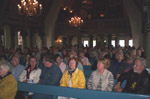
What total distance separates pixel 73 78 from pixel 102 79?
0.57 m

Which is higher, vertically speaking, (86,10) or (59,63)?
(86,10)

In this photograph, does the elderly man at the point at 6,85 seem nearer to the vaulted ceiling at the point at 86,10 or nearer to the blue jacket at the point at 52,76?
the blue jacket at the point at 52,76

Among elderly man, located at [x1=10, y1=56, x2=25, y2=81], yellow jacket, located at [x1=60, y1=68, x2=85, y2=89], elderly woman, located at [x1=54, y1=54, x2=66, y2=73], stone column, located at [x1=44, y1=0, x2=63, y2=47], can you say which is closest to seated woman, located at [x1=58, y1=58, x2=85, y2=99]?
yellow jacket, located at [x1=60, y1=68, x2=85, y2=89]

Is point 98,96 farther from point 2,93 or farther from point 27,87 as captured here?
point 2,93

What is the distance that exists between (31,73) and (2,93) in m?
0.97

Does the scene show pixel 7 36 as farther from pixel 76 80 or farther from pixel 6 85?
pixel 76 80

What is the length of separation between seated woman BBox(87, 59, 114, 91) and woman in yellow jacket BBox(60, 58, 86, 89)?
7.1 inches

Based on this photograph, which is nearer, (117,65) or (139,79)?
(139,79)

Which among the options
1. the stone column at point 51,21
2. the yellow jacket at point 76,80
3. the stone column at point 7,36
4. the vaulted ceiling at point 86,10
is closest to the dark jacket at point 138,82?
the yellow jacket at point 76,80

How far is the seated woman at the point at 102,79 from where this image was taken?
3.31 metres

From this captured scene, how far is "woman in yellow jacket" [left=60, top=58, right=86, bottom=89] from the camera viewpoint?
11.3ft

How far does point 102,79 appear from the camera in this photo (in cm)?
333

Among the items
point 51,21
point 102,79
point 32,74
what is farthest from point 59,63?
point 51,21

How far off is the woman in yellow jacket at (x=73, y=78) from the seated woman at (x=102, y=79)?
0.18 meters
